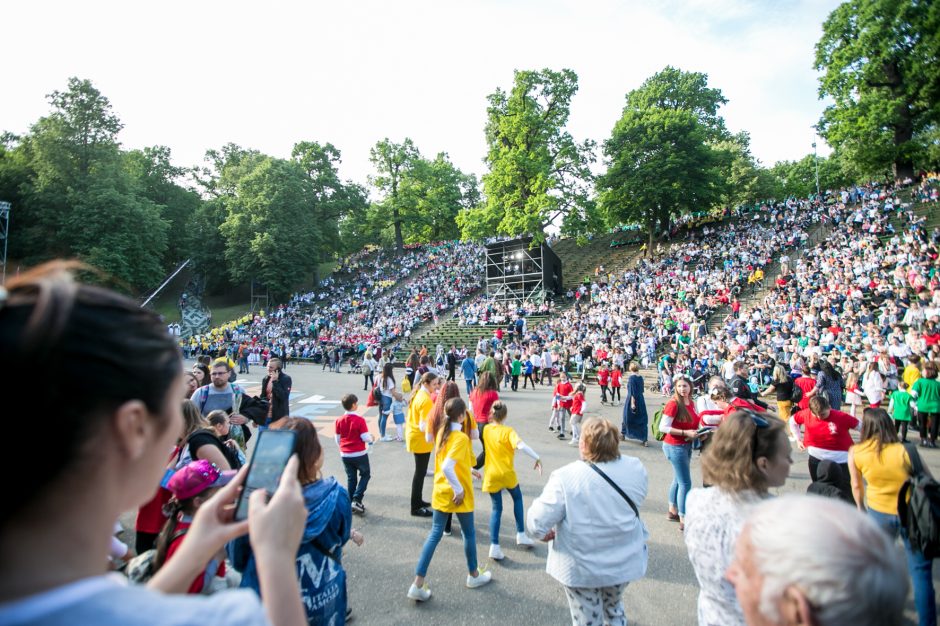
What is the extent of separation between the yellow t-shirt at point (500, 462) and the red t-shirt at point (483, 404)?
181 cm

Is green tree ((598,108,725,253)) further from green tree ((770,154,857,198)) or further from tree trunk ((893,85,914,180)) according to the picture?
green tree ((770,154,857,198))

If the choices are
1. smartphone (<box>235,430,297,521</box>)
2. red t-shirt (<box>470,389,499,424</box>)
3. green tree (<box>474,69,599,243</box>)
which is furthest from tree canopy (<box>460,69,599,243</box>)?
smartphone (<box>235,430,297,521</box>)

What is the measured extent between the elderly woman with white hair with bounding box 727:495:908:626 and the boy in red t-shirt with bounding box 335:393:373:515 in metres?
4.82

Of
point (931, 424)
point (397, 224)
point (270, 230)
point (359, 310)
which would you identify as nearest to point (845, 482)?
point (931, 424)

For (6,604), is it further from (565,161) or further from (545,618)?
(565,161)

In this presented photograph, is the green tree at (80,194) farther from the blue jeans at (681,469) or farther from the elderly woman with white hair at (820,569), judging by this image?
the elderly woman with white hair at (820,569)

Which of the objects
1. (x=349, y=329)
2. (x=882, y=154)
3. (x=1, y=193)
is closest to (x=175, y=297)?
(x=1, y=193)

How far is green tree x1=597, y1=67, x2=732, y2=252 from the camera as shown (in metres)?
29.7

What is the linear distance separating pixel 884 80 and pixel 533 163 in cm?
2044

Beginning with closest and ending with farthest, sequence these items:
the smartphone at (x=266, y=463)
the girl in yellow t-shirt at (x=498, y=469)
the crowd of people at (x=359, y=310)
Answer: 1. the smartphone at (x=266, y=463)
2. the girl in yellow t-shirt at (x=498, y=469)
3. the crowd of people at (x=359, y=310)

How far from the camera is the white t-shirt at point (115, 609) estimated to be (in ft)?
1.87

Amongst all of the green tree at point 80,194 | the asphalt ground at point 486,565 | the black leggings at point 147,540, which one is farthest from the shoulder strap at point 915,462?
the green tree at point 80,194

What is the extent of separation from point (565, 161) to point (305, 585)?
30.3 meters

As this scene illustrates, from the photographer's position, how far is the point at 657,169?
2989cm
